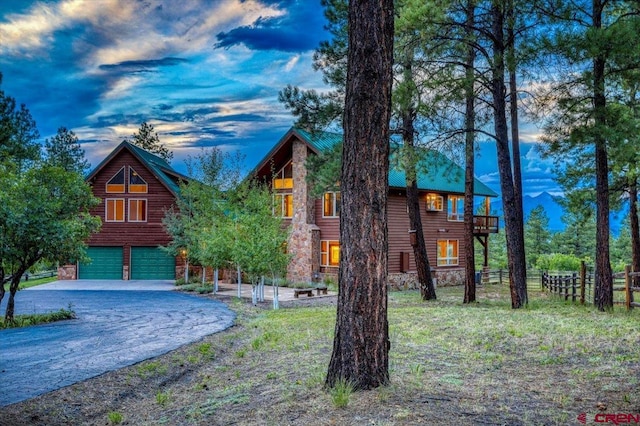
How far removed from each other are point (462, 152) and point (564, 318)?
264 inches

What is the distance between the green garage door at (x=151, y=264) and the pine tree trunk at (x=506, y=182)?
24.6m

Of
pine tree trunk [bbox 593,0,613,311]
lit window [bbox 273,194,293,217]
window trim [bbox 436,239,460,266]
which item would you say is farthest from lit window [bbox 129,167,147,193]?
pine tree trunk [bbox 593,0,613,311]

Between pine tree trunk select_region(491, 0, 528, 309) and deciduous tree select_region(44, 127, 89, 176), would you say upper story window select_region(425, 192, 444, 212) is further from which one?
deciduous tree select_region(44, 127, 89, 176)

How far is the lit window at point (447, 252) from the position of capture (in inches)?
1263

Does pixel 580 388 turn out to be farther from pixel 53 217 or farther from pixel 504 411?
pixel 53 217

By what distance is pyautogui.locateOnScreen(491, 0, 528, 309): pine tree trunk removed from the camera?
1463cm

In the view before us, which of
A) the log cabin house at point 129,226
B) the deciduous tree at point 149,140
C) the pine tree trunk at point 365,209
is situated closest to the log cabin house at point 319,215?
the log cabin house at point 129,226

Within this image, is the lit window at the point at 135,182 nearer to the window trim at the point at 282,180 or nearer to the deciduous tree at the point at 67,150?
the window trim at the point at 282,180

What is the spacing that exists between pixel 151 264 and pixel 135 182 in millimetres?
5705

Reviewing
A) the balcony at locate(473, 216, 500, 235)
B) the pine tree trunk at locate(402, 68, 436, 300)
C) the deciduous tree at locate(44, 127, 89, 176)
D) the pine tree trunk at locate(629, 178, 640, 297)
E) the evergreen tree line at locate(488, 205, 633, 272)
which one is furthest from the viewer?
the deciduous tree at locate(44, 127, 89, 176)

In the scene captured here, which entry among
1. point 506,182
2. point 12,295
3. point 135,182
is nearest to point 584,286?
point 506,182

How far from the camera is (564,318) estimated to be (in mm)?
11398

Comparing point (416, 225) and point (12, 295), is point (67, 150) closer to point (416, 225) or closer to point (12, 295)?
point (12, 295)

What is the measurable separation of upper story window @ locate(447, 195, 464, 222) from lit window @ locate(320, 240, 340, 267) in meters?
9.00
